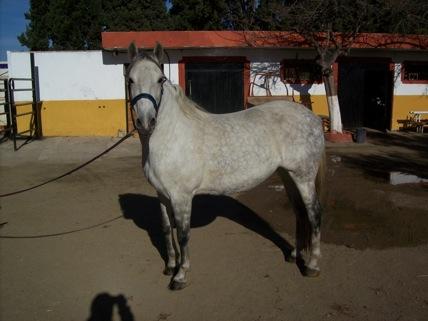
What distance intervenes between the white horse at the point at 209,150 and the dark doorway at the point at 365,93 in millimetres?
11357

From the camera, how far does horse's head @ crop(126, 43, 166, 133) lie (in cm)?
311

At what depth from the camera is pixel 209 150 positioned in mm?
3602

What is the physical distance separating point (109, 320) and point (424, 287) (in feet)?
8.67

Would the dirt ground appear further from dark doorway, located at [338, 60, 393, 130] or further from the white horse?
dark doorway, located at [338, 60, 393, 130]

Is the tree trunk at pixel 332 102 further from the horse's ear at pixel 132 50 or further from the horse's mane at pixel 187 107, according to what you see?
the horse's ear at pixel 132 50

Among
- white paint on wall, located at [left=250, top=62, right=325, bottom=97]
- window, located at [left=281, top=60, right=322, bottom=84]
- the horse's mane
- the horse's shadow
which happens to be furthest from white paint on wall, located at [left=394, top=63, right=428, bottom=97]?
the horse's mane

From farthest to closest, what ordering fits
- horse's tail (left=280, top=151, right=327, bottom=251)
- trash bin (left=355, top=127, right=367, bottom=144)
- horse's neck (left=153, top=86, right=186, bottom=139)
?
trash bin (left=355, top=127, right=367, bottom=144) < horse's tail (left=280, top=151, right=327, bottom=251) < horse's neck (left=153, top=86, right=186, bottom=139)

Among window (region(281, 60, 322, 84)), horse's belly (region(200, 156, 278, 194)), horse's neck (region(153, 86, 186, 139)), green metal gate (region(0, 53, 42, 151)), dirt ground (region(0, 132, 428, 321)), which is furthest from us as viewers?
window (region(281, 60, 322, 84))

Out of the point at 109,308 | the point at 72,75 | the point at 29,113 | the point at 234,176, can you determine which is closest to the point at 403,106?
the point at 72,75

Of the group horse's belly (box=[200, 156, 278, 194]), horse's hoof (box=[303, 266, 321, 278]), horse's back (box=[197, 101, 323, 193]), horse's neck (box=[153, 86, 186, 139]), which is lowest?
horse's hoof (box=[303, 266, 321, 278])

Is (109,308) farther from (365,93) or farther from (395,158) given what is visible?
(365,93)

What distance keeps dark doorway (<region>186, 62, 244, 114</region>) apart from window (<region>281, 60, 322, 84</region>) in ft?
4.89

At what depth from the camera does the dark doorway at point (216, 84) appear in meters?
13.4

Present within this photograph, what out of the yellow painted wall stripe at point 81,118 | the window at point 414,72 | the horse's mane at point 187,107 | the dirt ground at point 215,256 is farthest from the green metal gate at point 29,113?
the window at point 414,72
